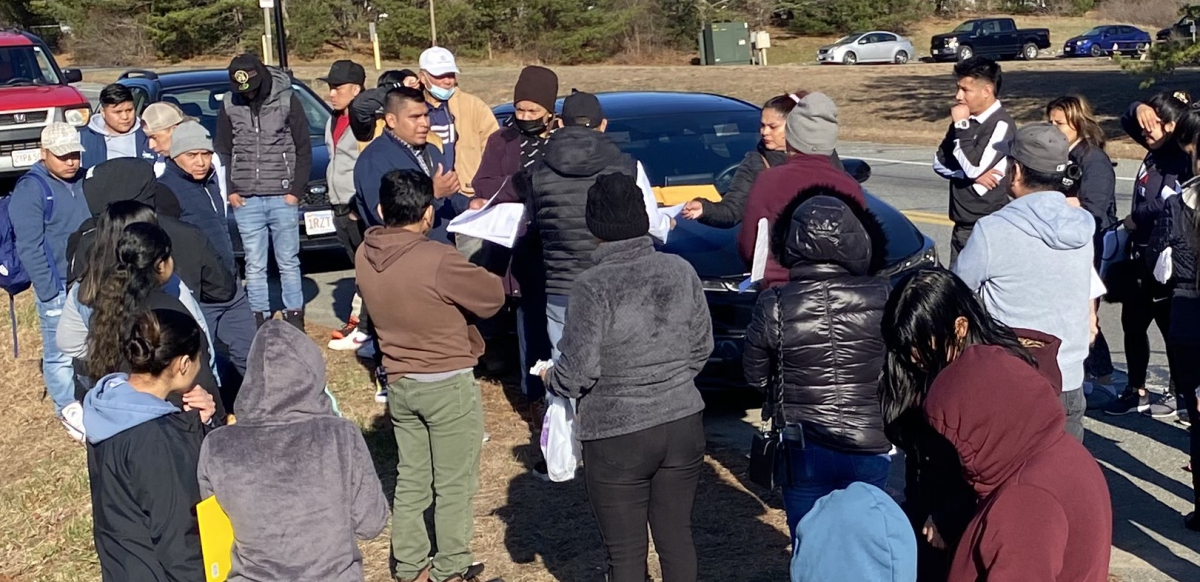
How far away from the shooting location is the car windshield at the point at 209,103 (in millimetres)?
12562

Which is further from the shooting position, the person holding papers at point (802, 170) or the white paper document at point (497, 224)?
the white paper document at point (497, 224)

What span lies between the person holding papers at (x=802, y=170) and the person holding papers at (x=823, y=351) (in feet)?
2.82

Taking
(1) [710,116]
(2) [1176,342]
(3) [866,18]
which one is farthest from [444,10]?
(2) [1176,342]

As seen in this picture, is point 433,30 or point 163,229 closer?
point 163,229

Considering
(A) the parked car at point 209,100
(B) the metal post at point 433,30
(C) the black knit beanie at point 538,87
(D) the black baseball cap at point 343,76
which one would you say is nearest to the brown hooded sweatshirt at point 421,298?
(C) the black knit beanie at point 538,87

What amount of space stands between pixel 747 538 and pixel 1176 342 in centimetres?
206

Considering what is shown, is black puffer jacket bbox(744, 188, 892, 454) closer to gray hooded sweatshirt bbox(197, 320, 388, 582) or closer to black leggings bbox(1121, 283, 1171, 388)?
gray hooded sweatshirt bbox(197, 320, 388, 582)

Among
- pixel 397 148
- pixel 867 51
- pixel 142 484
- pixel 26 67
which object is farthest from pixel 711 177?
pixel 867 51

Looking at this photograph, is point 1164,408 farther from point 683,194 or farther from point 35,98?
point 35,98

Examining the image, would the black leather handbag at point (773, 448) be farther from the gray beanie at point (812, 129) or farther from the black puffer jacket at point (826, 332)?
the gray beanie at point (812, 129)

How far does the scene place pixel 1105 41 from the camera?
163ft

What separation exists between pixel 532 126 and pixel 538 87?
8.0 inches

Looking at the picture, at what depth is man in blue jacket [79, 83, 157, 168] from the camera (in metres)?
8.85

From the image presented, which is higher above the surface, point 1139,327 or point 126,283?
point 126,283
